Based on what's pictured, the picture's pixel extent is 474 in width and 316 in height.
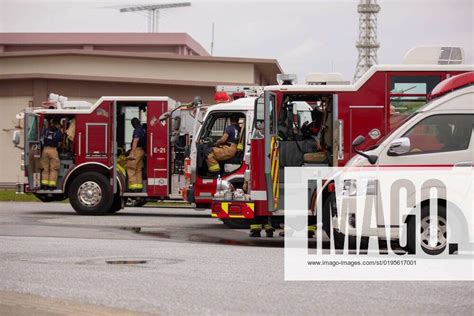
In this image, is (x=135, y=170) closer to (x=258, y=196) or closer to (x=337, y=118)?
(x=258, y=196)

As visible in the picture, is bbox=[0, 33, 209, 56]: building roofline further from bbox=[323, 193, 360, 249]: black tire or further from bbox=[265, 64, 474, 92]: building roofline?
bbox=[323, 193, 360, 249]: black tire

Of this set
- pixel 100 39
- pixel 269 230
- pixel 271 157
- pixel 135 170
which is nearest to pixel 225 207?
pixel 269 230

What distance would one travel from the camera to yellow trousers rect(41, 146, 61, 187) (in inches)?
835

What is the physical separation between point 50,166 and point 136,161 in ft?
6.84

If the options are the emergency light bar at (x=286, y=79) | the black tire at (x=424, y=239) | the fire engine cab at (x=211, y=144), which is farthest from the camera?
the fire engine cab at (x=211, y=144)

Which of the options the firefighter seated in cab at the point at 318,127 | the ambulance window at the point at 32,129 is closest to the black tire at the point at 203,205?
the firefighter seated in cab at the point at 318,127

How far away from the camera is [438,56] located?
48.9ft

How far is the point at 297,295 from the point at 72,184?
42.4 ft

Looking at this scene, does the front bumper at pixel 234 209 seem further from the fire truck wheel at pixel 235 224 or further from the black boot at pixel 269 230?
the fire truck wheel at pixel 235 224

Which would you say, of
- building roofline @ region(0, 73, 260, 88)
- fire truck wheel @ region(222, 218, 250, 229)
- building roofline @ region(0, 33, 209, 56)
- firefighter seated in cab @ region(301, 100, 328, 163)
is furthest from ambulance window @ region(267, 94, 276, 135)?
building roofline @ region(0, 33, 209, 56)

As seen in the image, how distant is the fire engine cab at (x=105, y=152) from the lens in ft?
68.4

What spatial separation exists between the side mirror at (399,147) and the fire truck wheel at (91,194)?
31.9ft

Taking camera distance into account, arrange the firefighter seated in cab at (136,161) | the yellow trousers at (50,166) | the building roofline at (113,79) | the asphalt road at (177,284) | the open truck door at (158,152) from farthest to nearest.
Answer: the building roofline at (113,79), the yellow trousers at (50,166), the firefighter seated in cab at (136,161), the open truck door at (158,152), the asphalt road at (177,284)

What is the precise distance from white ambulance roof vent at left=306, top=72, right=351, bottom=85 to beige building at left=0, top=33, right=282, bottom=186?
23.9m
